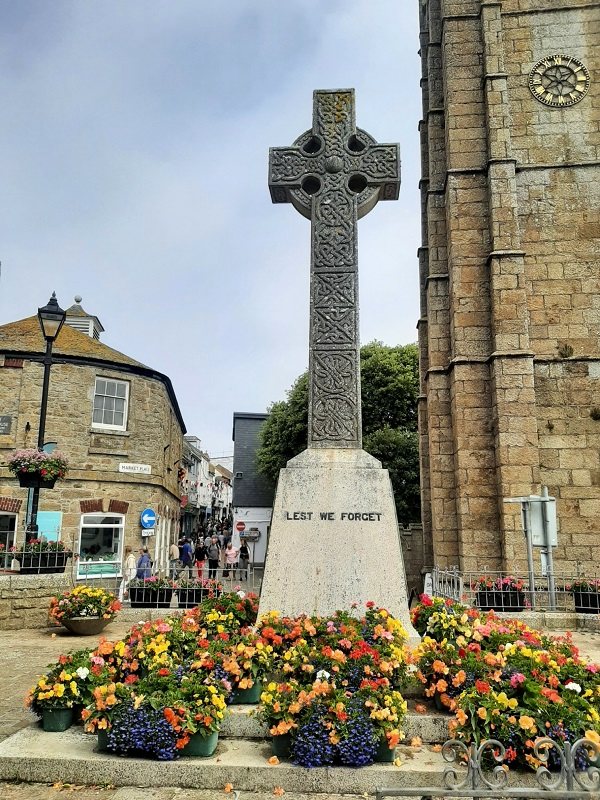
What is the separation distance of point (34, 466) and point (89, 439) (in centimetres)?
934

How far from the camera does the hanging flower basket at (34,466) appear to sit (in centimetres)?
→ 1098

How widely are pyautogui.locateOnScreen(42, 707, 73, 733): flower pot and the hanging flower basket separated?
722 cm

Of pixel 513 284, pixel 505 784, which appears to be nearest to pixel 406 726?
pixel 505 784

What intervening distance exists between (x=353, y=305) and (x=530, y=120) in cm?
1337

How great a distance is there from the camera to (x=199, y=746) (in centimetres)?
404

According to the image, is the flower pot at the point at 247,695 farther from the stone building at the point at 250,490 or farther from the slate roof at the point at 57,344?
the stone building at the point at 250,490

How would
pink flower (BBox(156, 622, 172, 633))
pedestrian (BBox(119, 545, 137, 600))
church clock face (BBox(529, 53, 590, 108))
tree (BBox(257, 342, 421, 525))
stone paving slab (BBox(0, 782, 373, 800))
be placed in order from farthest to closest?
tree (BBox(257, 342, 421, 525)), pedestrian (BBox(119, 545, 137, 600)), church clock face (BBox(529, 53, 590, 108)), pink flower (BBox(156, 622, 172, 633)), stone paving slab (BBox(0, 782, 373, 800))

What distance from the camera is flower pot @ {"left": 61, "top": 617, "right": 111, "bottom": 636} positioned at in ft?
32.7

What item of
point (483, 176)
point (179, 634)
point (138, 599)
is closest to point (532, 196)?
point (483, 176)

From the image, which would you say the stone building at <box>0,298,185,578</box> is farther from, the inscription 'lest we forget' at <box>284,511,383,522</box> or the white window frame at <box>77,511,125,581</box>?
the inscription 'lest we forget' at <box>284,511,383,522</box>

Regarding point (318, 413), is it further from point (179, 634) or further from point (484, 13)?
point (484, 13)

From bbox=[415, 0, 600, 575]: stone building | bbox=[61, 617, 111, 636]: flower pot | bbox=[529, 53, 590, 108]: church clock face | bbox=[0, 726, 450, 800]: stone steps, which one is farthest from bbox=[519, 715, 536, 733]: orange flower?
bbox=[529, 53, 590, 108]: church clock face

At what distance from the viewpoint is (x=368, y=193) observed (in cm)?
711

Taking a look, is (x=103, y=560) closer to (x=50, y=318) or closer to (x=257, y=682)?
(x=50, y=318)
